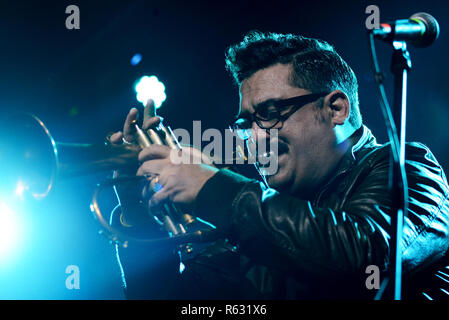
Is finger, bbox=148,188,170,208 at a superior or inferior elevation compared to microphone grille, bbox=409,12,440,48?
inferior

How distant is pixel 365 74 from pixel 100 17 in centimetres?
263

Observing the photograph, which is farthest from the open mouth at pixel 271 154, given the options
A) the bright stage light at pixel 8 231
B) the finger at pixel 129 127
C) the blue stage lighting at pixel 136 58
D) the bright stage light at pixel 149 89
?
the bright stage light at pixel 8 231

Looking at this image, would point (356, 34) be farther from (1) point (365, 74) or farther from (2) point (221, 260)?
(2) point (221, 260)

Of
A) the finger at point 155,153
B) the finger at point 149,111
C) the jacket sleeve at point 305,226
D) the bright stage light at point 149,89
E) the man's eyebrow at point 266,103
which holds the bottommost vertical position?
the jacket sleeve at point 305,226

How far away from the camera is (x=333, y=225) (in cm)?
148

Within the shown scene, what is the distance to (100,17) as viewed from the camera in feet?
11.9

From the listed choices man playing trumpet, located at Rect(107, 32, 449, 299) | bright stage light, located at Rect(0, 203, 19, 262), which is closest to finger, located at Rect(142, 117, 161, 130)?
man playing trumpet, located at Rect(107, 32, 449, 299)

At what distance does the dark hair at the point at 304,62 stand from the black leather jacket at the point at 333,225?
0.46 meters

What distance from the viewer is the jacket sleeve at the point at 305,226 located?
4.79ft

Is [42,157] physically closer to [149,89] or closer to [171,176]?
[171,176]

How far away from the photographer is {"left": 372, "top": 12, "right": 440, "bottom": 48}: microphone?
1.49 meters

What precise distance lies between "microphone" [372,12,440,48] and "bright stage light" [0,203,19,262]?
3.49 m

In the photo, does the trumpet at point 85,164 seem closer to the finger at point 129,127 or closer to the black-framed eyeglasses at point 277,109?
the finger at point 129,127

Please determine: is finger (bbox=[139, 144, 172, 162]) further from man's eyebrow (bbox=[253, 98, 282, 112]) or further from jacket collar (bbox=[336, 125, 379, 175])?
jacket collar (bbox=[336, 125, 379, 175])
